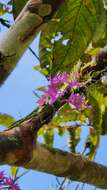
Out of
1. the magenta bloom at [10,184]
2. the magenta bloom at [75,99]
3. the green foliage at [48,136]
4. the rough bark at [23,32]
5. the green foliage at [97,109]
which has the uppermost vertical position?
the rough bark at [23,32]

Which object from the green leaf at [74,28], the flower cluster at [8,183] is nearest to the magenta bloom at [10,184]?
the flower cluster at [8,183]

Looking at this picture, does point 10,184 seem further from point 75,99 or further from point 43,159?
point 75,99

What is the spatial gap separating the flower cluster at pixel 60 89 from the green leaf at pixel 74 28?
8 cm

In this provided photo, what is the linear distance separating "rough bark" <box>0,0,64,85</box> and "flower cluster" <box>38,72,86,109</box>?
0.79 ft

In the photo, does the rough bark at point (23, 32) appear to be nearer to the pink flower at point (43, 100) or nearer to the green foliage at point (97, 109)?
the pink flower at point (43, 100)

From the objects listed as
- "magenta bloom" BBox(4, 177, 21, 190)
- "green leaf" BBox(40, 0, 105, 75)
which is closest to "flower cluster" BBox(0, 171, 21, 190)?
"magenta bloom" BBox(4, 177, 21, 190)

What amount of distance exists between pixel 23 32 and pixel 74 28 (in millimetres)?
174

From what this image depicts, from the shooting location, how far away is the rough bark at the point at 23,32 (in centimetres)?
84

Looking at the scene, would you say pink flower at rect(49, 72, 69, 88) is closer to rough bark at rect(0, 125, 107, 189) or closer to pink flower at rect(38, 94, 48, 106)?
pink flower at rect(38, 94, 48, 106)

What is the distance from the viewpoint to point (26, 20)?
0.86m

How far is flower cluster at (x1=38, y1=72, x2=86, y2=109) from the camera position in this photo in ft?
3.66

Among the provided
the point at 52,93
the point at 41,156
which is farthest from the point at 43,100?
the point at 41,156

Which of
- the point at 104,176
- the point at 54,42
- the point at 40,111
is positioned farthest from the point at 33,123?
the point at 104,176

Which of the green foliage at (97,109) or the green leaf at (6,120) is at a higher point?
the green leaf at (6,120)
